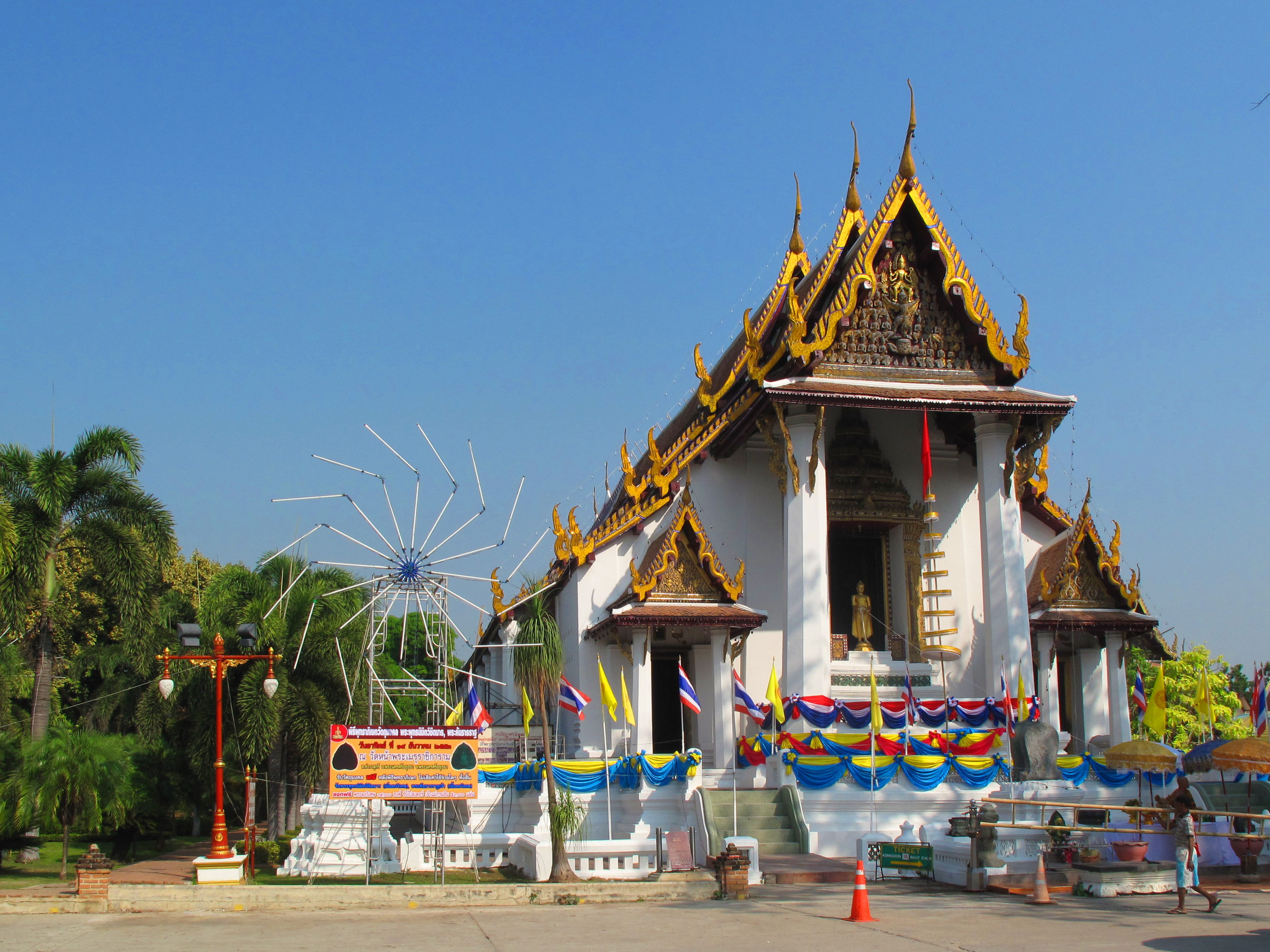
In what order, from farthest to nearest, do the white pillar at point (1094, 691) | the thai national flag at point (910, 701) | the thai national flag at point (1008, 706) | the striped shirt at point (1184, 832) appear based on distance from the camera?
1. the white pillar at point (1094, 691)
2. the thai national flag at point (910, 701)
3. the thai national flag at point (1008, 706)
4. the striped shirt at point (1184, 832)

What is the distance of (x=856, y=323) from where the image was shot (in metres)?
22.9

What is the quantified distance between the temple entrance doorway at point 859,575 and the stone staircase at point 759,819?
565 cm

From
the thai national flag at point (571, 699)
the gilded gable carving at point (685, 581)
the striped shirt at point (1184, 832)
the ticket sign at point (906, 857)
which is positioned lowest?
the ticket sign at point (906, 857)

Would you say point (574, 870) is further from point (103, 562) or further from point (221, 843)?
point (103, 562)

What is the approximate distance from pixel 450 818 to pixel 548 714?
14.1 ft

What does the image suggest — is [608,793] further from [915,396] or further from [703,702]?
[915,396]

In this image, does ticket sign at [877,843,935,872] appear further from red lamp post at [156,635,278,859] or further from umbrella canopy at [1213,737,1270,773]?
red lamp post at [156,635,278,859]

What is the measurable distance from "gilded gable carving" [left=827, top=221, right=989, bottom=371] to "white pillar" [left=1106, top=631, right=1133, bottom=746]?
6149 millimetres

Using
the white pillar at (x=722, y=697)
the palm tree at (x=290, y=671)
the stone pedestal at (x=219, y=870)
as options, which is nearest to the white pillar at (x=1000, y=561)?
the white pillar at (x=722, y=697)

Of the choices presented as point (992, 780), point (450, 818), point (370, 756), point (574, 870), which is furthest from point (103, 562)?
point (992, 780)

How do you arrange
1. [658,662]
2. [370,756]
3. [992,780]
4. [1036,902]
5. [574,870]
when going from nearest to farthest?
[1036,902]
[370,756]
[574,870]
[992,780]
[658,662]

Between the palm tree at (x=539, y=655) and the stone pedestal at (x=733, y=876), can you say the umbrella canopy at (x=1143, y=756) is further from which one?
the palm tree at (x=539, y=655)

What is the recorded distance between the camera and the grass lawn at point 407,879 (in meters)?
16.5

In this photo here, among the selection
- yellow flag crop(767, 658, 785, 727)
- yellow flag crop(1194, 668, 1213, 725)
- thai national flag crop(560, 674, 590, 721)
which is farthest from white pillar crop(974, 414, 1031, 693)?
thai national flag crop(560, 674, 590, 721)
